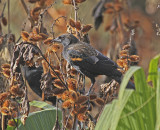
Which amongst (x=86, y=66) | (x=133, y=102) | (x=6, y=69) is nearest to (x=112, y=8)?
(x=86, y=66)

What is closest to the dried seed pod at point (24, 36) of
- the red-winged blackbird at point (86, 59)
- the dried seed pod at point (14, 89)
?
the red-winged blackbird at point (86, 59)

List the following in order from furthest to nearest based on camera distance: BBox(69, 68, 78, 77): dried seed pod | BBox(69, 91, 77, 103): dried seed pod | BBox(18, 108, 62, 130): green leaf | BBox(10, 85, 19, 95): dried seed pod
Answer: BBox(18, 108, 62, 130): green leaf
BBox(69, 68, 78, 77): dried seed pod
BBox(10, 85, 19, 95): dried seed pod
BBox(69, 91, 77, 103): dried seed pod

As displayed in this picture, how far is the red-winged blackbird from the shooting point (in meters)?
1.98

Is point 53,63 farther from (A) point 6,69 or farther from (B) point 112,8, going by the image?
(B) point 112,8

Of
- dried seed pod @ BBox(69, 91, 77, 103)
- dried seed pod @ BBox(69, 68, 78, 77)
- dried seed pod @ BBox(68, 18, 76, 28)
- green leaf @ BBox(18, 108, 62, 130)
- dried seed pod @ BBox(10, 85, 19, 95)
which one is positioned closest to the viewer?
dried seed pod @ BBox(69, 91, 77, 103)

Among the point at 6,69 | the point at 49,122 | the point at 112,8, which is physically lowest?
the point at 49,122

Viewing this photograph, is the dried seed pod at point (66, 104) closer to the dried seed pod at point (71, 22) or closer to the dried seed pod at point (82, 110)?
the dried seed pod at point (82, 110)

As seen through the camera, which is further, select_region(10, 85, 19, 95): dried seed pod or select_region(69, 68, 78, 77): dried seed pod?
select_region(69, 68, 78, 77): dried seed pod

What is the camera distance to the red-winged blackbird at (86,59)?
1.98 metres

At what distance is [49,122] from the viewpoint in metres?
2.09

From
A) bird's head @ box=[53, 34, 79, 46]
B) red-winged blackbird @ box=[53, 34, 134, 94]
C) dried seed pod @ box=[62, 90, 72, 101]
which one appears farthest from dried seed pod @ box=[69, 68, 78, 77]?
dried seed pod @ box=[62, 90, 72, 101]

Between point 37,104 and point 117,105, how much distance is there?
3.37 feet

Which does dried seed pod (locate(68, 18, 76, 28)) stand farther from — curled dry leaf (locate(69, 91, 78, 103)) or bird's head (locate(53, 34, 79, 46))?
curled dry leaf (locate(69, 91, 78, 103))

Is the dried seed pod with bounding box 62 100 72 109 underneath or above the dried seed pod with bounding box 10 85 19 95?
underneath
